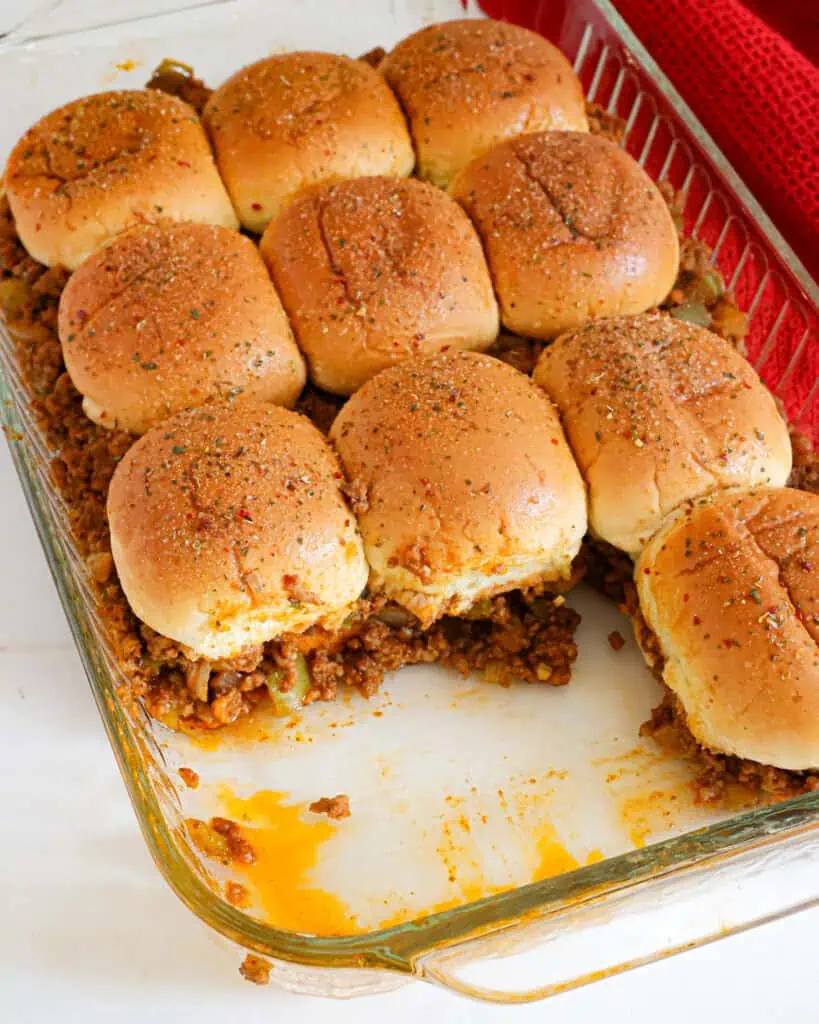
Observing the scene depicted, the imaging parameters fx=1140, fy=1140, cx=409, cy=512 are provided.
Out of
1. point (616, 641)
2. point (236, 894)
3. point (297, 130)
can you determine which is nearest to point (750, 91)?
point (297, 130)

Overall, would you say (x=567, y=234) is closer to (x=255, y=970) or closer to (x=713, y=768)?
(x=713, y=768)

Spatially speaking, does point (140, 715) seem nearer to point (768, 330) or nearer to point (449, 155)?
point (449, 155)

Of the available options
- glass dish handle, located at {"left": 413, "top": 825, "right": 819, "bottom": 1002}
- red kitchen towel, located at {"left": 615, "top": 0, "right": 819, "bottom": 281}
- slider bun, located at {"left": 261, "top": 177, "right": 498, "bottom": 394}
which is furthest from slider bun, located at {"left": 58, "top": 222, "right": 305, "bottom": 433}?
red kitchen towel, located at {"left": 615, "top": 0, "right": 819, "bottom": 281}

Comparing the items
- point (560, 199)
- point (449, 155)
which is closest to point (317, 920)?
point (560, 199)

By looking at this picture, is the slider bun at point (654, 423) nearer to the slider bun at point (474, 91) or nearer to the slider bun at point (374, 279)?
the slider bun at point (374, 279)

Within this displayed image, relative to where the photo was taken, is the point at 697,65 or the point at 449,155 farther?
the point at 697,65
